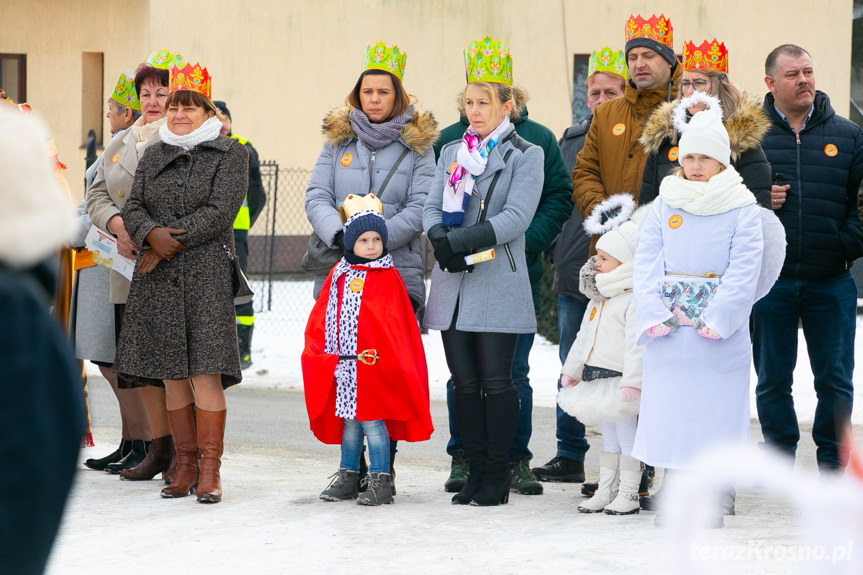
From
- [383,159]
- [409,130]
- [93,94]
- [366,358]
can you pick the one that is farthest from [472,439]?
[93,94]

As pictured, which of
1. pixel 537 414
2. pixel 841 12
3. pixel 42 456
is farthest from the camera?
pixel 841 12

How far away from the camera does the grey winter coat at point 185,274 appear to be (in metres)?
5.84

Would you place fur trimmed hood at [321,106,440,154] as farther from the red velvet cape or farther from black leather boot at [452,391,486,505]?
black leather boot at [452,391,486,505]

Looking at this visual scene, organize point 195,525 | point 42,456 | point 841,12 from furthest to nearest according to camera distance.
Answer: point 841,12 → point 195,525 → point 42,456

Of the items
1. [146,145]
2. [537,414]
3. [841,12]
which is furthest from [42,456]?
[841,12]

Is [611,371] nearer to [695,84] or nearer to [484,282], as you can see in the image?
[484,282]

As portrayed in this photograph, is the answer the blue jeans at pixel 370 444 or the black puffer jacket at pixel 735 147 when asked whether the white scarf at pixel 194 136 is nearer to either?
the blue jeans at pixel 370 444

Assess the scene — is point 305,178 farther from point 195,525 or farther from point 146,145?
point 195,525

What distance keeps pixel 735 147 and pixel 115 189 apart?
3.11 m

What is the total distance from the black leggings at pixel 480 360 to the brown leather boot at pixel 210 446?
1124mm

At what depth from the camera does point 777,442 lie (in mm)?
6641

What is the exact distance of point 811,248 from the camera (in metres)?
6.43

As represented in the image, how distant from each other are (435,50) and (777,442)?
42.8 ft

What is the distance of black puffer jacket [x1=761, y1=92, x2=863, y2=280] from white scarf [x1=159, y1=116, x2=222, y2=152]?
2887 mm
